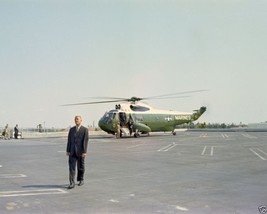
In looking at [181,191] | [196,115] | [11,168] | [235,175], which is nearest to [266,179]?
[235,175]

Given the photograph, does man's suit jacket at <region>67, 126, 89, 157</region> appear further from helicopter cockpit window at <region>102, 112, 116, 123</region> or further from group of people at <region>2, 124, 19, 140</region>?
group of people at <region>2, 124, 19, 140</region>

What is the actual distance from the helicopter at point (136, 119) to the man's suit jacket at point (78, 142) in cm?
2927

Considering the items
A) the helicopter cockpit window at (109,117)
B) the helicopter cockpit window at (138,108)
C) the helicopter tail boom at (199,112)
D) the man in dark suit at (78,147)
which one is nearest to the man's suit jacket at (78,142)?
the man in dark suit at (78,147)

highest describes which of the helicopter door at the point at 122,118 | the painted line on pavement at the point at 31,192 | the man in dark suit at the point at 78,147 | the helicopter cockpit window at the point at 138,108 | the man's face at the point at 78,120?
the helicopter cockpit window at the point at 138,108

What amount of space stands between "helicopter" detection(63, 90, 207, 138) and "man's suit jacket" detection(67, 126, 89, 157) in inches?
1152

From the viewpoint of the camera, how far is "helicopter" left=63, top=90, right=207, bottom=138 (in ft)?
128

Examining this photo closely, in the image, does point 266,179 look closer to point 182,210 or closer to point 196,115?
point 182,210

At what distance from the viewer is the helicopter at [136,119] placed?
128 ft

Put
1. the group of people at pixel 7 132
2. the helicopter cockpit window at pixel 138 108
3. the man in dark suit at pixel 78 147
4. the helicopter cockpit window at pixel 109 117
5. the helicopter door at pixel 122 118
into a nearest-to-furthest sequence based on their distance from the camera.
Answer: the man in dark suit at pixel 78 147
the helicopter cockpit window at pixel 109 117
the helicopter door at pixel 122 118
the helicopter cockpit window at pixel 138 108
the group of people at pixel 7 132

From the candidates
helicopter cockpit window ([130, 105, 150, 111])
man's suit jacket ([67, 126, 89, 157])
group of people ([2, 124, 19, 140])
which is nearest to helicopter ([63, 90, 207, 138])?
helicopter cockpit window ([130, 105, 150, 111])

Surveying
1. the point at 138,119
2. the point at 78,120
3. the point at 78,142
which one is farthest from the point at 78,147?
the point at 138,119

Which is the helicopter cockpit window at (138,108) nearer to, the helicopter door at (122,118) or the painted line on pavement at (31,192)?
the helicopter door at (122,118)

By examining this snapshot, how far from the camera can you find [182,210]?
256 inches

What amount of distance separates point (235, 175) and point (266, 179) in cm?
105
